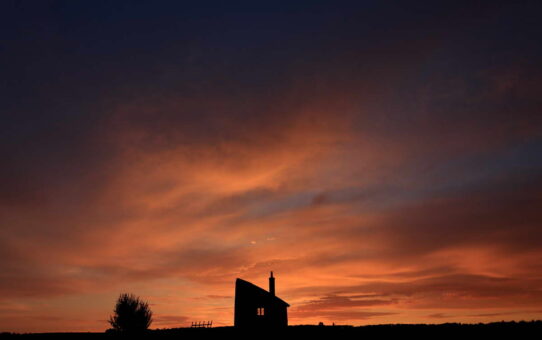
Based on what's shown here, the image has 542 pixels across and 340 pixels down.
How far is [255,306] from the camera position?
157 feet

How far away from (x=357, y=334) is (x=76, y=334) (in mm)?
19023

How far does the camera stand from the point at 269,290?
5169 centimetres

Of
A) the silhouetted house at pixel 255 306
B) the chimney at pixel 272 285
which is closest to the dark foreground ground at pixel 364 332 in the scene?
the silhouetted house at pixel 255 306

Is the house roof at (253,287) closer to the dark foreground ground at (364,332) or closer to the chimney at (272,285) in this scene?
the chimney at (272,285)

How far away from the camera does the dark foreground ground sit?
2148cm

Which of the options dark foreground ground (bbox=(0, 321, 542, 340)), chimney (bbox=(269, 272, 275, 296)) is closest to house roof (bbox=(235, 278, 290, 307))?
chimney (bbox=(269, 272, 275, 296))

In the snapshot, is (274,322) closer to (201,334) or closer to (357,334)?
(201,334)

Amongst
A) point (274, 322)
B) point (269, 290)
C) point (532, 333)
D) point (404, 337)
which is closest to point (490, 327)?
point (532, 333)

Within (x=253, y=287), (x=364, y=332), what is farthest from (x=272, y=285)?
(x=364, y=332)

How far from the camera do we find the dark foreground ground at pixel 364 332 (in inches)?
846

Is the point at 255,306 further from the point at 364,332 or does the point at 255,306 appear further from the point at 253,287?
the point at 364,332

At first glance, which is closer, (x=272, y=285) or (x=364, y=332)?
(x=364, y=332)

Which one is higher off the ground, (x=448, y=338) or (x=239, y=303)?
(x=239, y=303)

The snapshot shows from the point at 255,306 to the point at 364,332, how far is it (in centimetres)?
2356
